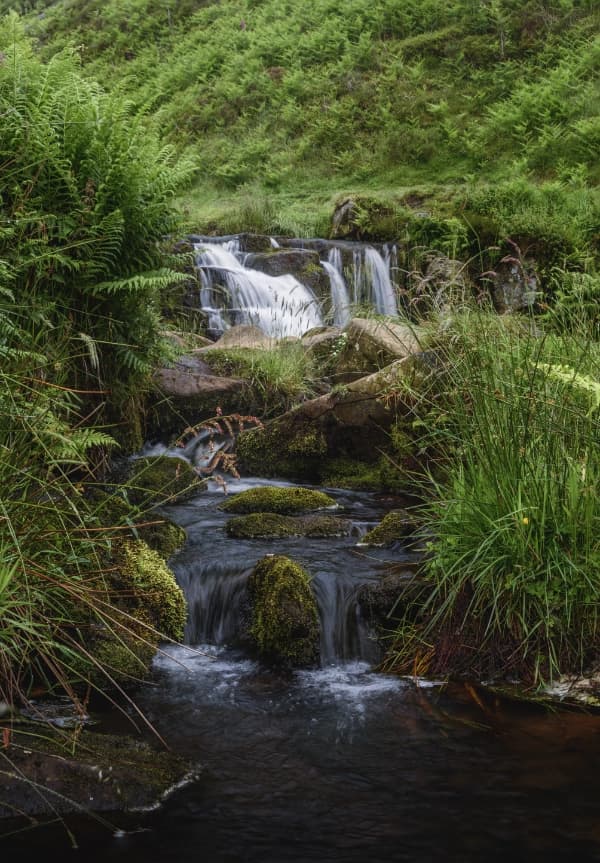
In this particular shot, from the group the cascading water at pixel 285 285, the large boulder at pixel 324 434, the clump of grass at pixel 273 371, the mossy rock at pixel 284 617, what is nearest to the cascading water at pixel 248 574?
the mossy rock at pixel 284 617

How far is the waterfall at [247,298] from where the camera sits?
11289mm

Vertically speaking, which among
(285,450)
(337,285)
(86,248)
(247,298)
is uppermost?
(86,248)

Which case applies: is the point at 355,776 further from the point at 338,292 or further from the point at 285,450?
the point at 338,292

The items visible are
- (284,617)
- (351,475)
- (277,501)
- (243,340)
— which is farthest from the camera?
(243,340)

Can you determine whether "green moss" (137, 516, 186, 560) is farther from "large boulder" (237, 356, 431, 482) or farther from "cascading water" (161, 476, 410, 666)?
"large boulder" (237, 356, 431, 482)

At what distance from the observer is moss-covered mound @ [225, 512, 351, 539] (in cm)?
538

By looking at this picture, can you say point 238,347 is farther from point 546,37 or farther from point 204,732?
point 546,37

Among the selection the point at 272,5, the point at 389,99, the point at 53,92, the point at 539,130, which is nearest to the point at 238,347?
the point at 53,92

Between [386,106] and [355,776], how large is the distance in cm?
1855

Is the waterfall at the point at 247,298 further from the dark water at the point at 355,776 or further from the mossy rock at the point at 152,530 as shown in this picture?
the dark water at the point at 355,776

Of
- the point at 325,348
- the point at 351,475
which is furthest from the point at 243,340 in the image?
the point at 351,475

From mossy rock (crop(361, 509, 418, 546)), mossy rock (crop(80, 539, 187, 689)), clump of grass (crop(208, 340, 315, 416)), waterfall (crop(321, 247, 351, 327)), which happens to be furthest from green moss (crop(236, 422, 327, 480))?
waterfall (crop(321, 247, 351, 327))

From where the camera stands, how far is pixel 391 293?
12320 millimetres

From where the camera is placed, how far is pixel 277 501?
5.99 m
